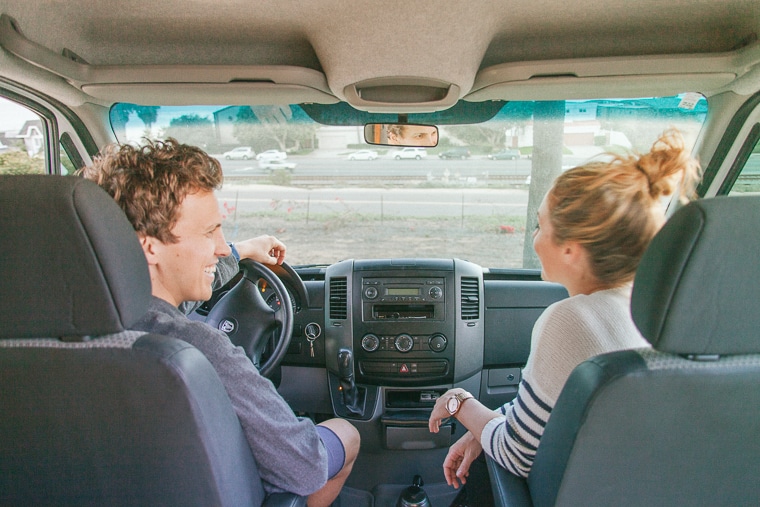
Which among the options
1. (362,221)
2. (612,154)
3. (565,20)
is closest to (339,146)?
(362,221)

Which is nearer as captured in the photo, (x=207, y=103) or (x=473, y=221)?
(x=207, y=103)

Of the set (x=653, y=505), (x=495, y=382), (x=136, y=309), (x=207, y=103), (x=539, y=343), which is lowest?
(x=495, y=382)

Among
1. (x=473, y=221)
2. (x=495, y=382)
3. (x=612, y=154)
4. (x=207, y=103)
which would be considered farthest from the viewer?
(x=473, y=221)

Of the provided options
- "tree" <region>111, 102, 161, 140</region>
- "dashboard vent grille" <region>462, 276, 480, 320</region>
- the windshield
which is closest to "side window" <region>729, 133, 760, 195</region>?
the windshield

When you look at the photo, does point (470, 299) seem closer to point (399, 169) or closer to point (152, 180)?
point (399, 169)

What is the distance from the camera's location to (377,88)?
9.20ft

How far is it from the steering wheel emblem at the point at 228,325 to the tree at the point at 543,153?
221 centimetres

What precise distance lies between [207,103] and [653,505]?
2997 mm

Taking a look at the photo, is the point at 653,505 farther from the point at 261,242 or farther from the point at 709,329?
the point at 261,242

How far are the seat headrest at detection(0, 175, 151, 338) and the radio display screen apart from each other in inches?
80.5

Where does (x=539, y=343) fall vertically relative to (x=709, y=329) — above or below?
below

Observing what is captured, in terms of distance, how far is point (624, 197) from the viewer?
1.52 m

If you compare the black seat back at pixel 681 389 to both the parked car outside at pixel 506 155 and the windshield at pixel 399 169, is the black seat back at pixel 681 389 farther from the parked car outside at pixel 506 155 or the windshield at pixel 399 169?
the parked car outside at pixel 506 155

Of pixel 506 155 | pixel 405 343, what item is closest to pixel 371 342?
pixel 405 343
